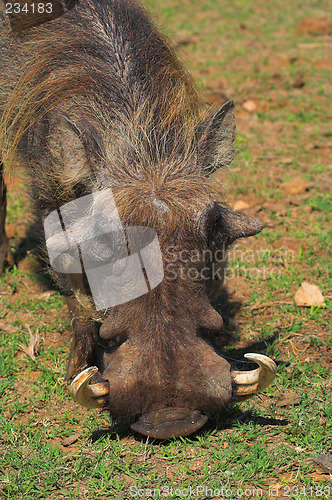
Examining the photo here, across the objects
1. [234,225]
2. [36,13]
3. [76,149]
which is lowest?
[234,225]

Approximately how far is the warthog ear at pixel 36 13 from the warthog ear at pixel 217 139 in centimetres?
116

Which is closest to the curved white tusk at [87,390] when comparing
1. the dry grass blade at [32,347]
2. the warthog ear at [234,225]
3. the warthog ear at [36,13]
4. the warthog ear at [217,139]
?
the warthog ear at [234,225]

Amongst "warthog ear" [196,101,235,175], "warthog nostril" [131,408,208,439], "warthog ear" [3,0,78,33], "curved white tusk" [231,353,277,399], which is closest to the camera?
"warthog nostril" [131,408,208,439]

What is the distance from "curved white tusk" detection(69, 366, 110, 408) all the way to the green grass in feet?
1.15

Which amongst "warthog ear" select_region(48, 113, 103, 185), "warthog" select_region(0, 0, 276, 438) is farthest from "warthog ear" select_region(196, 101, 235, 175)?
"warthog ear" select_region(48, 113, 103, 185)

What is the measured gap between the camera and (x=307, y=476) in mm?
2537

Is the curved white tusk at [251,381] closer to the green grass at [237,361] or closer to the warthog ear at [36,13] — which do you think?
the green grass at [237,361]

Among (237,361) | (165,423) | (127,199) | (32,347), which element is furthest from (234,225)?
(32,347)

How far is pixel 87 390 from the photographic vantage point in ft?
8.09

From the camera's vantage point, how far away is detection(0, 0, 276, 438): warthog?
246 centimetres

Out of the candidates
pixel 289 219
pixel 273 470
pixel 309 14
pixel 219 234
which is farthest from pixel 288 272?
pixel 309 14

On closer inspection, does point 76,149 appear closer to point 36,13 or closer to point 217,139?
point 217,139

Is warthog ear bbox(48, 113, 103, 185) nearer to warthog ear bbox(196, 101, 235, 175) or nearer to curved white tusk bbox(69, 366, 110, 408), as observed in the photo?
warthog ear bbox(196, 101, 235, 175)

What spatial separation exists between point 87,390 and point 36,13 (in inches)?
89.6
